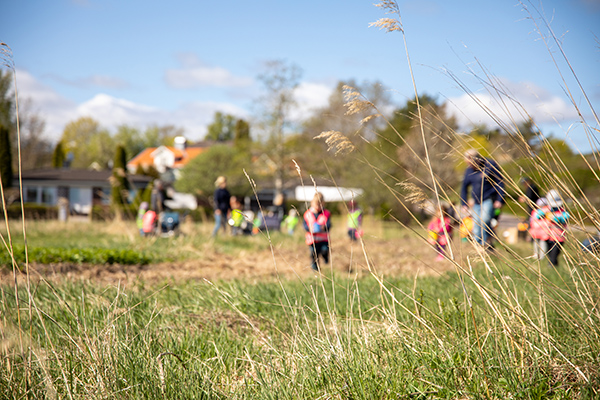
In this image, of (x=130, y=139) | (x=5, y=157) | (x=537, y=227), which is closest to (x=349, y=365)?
(x=537, y=227)

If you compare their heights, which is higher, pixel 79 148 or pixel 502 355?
pixel 79 148

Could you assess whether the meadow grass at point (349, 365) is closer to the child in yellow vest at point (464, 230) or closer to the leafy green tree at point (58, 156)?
the child in yellow vest at point (464, 230)

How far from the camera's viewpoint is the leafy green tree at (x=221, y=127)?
81875mm

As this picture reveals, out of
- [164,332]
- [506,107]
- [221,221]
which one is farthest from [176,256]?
[506,107]

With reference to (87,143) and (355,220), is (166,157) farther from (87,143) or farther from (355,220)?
(355,220)

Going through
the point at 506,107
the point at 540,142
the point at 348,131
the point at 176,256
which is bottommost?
the point at 176,256

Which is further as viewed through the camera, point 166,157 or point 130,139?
point 130,139

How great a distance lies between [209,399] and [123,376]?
0.42 m

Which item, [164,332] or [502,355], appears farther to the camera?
[164,332]

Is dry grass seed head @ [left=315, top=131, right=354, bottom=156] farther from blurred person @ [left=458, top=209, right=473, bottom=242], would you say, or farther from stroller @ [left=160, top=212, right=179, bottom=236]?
stroller @ [left=160, top=212, right=179, bottom=236]

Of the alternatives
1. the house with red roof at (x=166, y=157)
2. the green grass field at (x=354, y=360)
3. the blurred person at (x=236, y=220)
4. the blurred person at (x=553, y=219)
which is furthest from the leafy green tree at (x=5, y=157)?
Result: the blurred person at (x=553, y=219)

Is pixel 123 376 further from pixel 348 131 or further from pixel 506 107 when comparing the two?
pixel 348 131

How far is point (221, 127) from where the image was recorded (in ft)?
269

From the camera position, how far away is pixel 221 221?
12.4 meters
